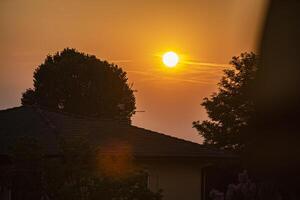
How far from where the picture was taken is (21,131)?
21234 mm

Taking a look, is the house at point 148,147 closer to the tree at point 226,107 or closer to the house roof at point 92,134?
the house roof at point 92,134

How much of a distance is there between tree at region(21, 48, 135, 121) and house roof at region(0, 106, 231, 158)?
20068 mm

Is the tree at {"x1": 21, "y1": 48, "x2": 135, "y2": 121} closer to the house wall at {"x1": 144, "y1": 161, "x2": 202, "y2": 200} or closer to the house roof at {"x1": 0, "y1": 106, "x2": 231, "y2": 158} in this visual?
the house roof at {"x1": 0, "y1": 106, "x2": 231, "y2": 158}

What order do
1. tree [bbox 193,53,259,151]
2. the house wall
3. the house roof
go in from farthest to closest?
tree [bbox 193,53,259,151]
the house wall
the house roof

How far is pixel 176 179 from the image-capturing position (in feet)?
68.3

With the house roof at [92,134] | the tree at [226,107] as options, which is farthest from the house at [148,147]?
the tree at [226,107]

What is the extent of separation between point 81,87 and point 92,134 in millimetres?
24105

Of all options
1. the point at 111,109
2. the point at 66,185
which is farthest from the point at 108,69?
the point at 66,185

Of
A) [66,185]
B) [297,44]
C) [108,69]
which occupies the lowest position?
[66,185]

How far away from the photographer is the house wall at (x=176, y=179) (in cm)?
2020

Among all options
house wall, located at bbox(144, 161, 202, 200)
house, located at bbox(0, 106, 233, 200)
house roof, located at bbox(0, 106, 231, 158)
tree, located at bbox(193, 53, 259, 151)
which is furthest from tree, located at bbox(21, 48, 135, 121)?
house wall, located at bbox(144, 161, 202, 200)

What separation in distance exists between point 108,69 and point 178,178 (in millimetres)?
27118

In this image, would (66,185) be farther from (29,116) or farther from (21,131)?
(29,116)

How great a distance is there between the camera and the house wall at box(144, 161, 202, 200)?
2020 centimetres
